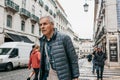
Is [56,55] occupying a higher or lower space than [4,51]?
higher

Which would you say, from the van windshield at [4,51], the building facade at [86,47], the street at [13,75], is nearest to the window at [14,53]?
the van windshield at [4,51]

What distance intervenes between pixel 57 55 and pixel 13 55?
18.3 meters

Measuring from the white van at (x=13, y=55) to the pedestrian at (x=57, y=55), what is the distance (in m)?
16.5

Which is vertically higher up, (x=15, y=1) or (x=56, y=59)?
(x=15, y=1)

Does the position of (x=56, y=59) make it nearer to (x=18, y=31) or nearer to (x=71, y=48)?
(x=71, y=48)

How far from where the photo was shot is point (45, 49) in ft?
12.8

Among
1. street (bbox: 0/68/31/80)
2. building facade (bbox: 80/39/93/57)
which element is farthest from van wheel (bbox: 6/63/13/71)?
building facade (bbox: 80/39/93/57)

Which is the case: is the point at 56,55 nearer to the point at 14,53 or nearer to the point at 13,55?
the point at 13,55

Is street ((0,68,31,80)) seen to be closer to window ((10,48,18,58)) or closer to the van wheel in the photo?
the van wheel

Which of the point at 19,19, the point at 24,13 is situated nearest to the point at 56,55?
the point at 19,19

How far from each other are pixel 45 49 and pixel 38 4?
3965cm

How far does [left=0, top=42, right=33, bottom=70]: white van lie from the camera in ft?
66.5

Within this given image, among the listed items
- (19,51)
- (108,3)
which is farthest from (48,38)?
(108,3)

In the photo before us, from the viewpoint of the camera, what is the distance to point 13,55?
2162 cm
